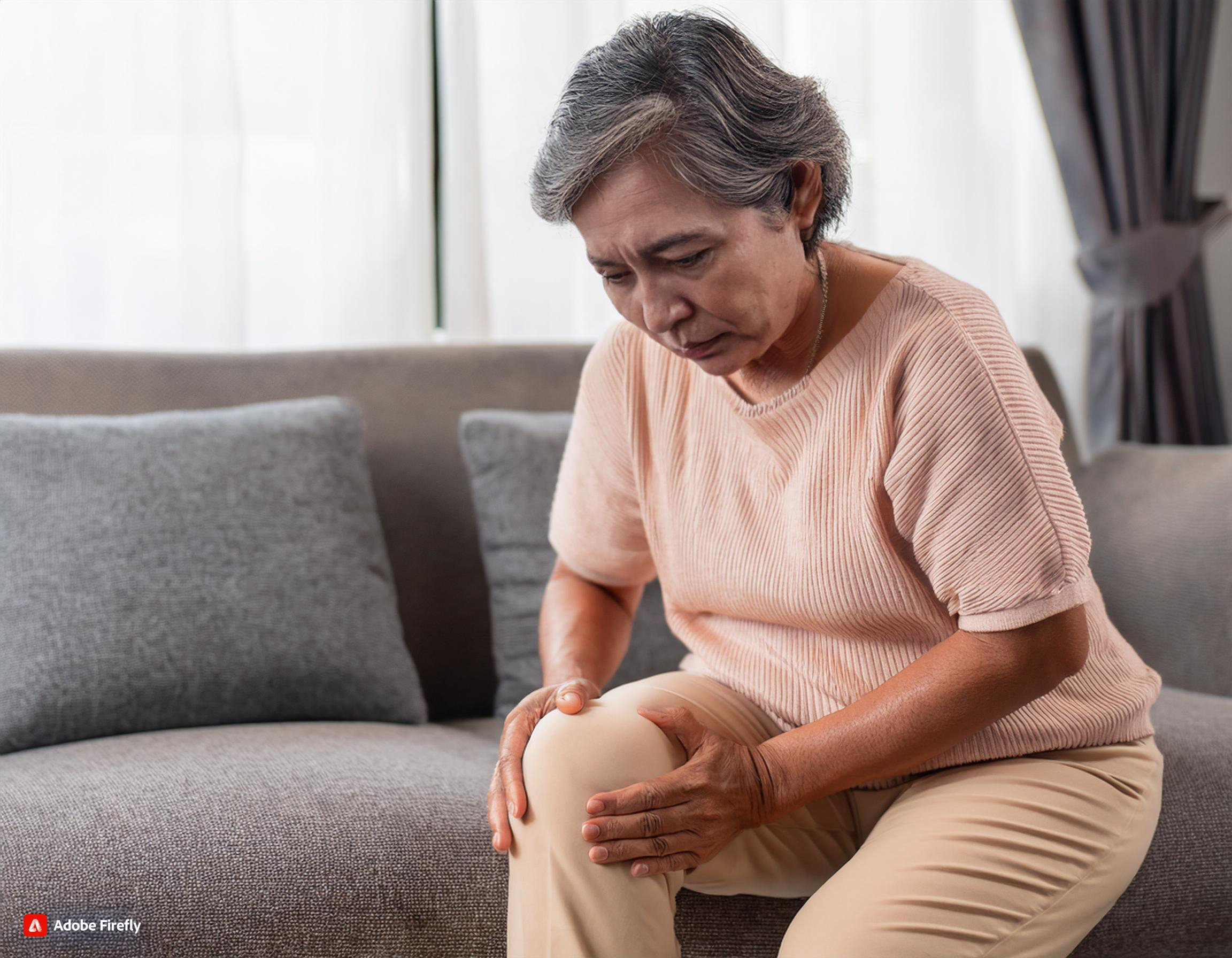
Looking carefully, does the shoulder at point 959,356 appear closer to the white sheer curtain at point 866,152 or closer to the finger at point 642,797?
the finger at point 642,797

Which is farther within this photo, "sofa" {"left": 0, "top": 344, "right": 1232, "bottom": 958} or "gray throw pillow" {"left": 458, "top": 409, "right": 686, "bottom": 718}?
"gray throw pillow" {"left": 458, "top": 409, "right": 686, "bottom": 718}

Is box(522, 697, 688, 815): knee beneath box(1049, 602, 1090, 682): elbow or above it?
beneath

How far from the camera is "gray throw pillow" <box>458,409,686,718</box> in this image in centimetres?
162

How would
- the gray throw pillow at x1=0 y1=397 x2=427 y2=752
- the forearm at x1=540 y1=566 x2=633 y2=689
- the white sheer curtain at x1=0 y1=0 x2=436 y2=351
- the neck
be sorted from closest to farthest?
the neck, the forearm at x1=540 y1=566 x2=633 y2=689, the gray throw pillow at x1=0 y1=397 x2=427 y2=752, the white sheer curtain at x1=0 y1=0 x2=436 y2=351

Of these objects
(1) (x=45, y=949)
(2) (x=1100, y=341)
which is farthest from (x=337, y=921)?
(2) (x=1100, y=341)

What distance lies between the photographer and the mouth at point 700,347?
40.0 inches

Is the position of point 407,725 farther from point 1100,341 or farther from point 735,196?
point 1100,341

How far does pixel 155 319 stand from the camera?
193 cm

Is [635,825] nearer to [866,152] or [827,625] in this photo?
[827,625]

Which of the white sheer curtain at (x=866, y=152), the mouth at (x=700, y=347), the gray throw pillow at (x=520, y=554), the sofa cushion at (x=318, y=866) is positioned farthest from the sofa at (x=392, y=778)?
the mouth at (x=700, y=347)

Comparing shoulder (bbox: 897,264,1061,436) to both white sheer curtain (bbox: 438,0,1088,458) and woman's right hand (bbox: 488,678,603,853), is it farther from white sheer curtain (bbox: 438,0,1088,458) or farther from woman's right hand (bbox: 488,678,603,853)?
white sheer curtain (bbox: 438,0,1088,458)

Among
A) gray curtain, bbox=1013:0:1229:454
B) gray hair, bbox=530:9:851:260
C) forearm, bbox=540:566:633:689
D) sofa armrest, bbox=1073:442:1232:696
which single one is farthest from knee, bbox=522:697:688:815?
gray curtain, bbox=1013:0:1229:454

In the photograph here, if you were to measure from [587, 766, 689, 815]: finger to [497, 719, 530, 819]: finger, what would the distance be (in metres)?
0.07

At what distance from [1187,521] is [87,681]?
62.6 inches
